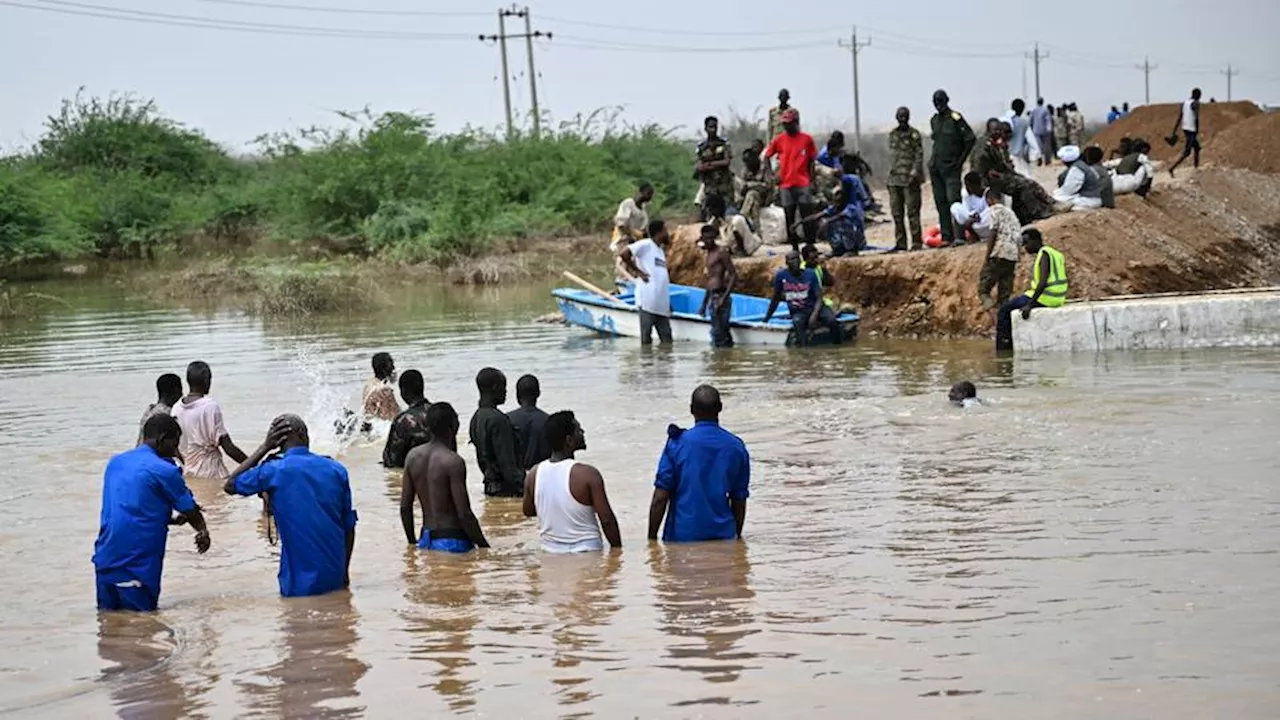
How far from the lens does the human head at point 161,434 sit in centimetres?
893

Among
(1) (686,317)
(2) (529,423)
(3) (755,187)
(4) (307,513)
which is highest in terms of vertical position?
(3) (755,187)

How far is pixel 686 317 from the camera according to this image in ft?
72.2

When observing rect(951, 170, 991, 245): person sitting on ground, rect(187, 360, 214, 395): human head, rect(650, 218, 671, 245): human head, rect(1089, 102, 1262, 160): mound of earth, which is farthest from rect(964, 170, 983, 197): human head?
rect(1089, 102, 1262, 160): mound of earth

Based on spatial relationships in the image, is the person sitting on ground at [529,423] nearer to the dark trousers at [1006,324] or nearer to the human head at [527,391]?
the human head at [527,391]

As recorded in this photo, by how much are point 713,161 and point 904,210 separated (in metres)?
3.09

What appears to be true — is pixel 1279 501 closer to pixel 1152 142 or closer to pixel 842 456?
pixel 842 456

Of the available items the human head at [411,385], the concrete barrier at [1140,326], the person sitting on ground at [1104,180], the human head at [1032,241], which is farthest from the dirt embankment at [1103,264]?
the human head at [411,385]

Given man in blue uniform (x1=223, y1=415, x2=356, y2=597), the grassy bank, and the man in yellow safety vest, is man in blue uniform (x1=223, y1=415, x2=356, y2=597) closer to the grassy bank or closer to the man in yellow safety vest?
the man in yellow safety vest

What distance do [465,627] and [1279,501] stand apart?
5098mm

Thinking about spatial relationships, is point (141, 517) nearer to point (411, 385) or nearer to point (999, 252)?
point (411, 385)

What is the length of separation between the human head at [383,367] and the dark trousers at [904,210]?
354 inches

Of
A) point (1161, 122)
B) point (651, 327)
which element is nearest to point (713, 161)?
point (651, 327)

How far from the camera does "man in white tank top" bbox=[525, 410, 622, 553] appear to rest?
9.45 meters

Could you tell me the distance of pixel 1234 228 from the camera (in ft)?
78.7
